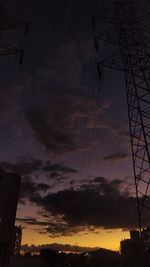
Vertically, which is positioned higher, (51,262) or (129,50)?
(129,50)

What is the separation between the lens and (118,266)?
7744 centimetres

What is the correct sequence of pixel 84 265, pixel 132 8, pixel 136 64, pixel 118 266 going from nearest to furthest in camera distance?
pixel 136 64 → pixel 132 8 → pixel 118 266 → pixel 84 265

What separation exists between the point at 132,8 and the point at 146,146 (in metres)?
15.2

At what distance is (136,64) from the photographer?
76.1 feet

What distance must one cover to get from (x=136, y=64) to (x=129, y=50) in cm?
167

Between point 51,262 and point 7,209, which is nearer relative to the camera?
point 7,209

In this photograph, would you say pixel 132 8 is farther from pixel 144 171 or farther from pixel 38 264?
pixel 38 264

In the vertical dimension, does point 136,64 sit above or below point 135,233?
above

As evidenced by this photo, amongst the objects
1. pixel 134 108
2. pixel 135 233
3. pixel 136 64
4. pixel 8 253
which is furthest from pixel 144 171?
pixel 135 233

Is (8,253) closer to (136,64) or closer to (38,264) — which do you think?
(136,64)

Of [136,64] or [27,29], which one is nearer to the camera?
[136,64]

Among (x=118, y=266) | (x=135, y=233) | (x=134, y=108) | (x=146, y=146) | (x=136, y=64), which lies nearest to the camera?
(x=146, y=146)

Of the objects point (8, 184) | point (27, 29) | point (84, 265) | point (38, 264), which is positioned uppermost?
point (27, 29)

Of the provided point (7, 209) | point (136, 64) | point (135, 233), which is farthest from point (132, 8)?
point (135, 233)
